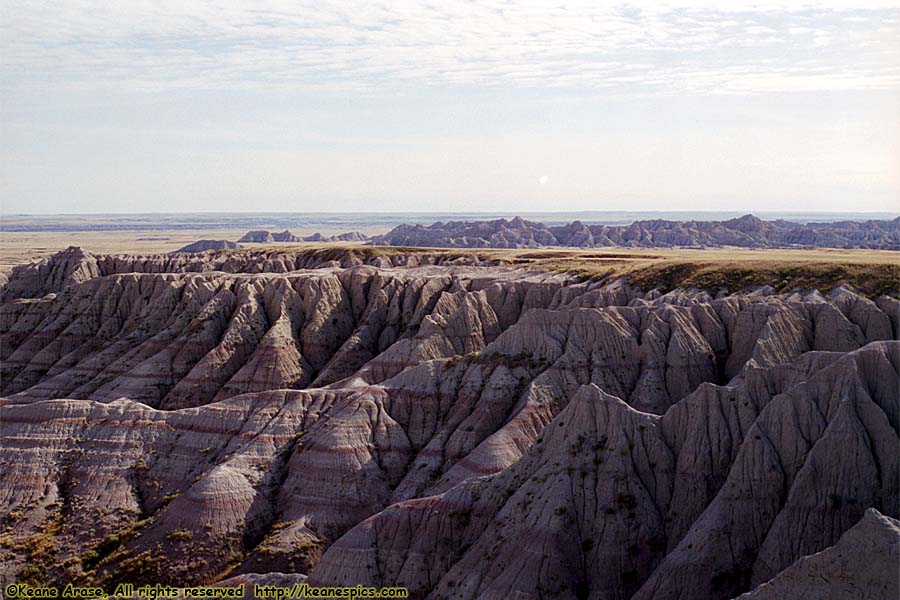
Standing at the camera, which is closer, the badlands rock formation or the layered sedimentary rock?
the layered sedimentary rock

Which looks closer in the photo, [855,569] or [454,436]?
[855,569]

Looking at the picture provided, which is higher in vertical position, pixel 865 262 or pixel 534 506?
pixel 865 262

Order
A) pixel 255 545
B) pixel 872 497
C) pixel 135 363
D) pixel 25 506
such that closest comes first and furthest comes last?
pixel 872 497, pixel 255 545, pixel 25 506, pixel 135 363

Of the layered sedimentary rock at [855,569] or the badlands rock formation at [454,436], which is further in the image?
the badlands rock formation at [454,436]

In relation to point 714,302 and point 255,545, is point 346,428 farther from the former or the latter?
point 714,302

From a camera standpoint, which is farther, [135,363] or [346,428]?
[135,363]

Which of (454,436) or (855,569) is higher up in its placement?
(855,569)

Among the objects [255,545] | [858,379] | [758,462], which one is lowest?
[255,545]

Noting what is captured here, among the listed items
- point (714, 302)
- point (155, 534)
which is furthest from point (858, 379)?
point (155, 534)
